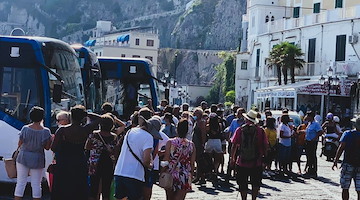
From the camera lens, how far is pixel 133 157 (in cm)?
852

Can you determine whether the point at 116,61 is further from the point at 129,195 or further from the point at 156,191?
the point at 129,195

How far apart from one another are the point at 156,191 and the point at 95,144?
4.31 meters

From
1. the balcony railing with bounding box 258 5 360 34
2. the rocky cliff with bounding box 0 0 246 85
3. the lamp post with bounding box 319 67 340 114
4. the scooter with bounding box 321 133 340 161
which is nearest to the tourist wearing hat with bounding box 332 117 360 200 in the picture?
the scooter with bounding box 321 133 340 161

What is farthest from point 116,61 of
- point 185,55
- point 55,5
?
point 55,5

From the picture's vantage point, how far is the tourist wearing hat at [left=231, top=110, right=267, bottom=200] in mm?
11117

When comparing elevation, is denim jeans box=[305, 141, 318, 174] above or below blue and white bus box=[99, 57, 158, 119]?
below

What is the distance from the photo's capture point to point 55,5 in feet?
615

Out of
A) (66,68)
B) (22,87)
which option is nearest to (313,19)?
(66,68)

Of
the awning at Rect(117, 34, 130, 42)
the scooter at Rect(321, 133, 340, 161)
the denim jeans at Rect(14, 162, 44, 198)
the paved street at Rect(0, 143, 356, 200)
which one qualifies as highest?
the awning at Rect(117, 34, 130, 42)

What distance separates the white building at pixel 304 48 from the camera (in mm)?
37188

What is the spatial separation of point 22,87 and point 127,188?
4.65 metres

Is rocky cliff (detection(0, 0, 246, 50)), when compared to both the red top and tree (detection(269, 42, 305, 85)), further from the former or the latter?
the red top

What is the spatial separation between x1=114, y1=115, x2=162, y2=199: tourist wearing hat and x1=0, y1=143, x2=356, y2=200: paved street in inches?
156

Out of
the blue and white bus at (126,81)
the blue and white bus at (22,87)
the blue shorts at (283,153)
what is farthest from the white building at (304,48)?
the blue and white bus at (22,87)
